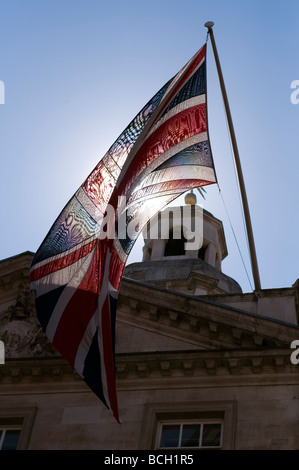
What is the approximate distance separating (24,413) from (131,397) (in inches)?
89.2

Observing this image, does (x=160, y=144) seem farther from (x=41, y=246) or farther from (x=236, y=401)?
(x=236, y=401)

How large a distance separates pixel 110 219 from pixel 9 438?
550 centimetres

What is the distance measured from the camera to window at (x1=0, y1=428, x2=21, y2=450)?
20.6 meters

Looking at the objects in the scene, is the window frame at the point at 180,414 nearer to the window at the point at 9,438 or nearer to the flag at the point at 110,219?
the window at the point at 9,438

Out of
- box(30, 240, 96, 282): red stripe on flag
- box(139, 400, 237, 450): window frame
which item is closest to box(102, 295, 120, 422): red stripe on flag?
box(30, 240, 96, 282): red stripe on flag

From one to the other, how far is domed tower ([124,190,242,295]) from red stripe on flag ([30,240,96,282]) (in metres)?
21.5

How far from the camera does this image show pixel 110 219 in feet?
60.3

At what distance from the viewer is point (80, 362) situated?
16.8 meters

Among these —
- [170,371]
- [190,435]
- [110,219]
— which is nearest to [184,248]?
[170,371]

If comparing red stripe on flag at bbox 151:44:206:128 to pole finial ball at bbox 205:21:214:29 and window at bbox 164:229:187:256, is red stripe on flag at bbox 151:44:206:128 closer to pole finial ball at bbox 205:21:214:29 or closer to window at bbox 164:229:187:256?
pole finial ball at bbox 205:21:214:29

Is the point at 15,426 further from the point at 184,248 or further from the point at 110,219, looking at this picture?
the point at 184,248

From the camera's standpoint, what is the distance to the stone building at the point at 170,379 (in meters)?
19.7

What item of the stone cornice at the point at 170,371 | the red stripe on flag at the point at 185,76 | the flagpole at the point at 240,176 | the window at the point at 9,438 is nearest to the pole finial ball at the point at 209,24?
the flagpole at the point at 240,176

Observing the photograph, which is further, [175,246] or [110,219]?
[175,246]
